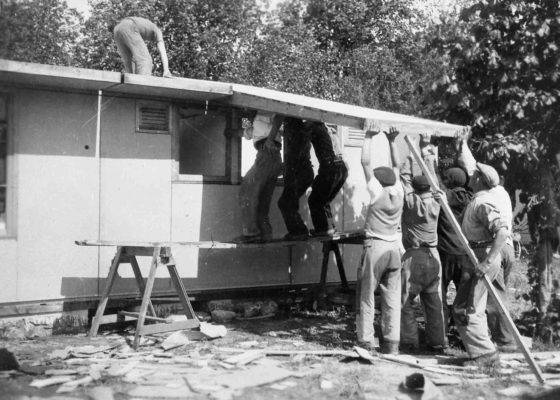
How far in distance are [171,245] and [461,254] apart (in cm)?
362

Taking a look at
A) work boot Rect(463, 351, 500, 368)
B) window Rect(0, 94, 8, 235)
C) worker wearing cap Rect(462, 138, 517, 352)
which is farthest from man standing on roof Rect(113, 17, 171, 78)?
work boot Rect(463, 351, 500, 368)

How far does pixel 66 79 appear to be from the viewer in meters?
8.05

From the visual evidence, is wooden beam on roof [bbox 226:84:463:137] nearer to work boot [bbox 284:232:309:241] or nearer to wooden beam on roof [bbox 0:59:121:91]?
wooden beam on roof [bbox 0:59:121:91]

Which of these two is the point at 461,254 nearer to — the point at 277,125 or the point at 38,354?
the point at 277,125

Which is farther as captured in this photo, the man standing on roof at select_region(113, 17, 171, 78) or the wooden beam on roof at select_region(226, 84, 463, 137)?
the man standing on roof at select_region(113, 17, 171, 78)

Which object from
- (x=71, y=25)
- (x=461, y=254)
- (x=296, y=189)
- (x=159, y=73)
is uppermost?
(x=71, y=25)

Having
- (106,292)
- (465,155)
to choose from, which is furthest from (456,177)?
(106,292)

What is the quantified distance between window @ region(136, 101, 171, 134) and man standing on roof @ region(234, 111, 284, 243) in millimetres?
1341

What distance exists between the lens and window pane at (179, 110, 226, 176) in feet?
32.4

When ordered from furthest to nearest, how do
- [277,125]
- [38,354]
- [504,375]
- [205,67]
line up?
1. [205,67]
2. [277,125]
3. [38,354]
4. [504,375]

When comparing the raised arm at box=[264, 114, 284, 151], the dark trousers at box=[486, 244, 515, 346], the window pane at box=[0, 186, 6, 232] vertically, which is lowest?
the dark trousers at box=[486, 244, 515, 346]

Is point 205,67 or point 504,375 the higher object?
point 205,67

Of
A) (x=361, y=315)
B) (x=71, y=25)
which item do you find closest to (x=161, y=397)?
(x=361, y=315)

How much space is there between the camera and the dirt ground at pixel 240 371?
6098 millimetres
